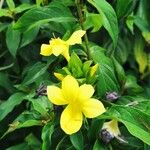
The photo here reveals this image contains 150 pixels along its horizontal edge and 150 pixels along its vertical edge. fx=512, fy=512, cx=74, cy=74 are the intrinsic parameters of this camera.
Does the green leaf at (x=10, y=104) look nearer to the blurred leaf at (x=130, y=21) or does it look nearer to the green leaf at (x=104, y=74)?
the green leaf at (x=104, y=74)

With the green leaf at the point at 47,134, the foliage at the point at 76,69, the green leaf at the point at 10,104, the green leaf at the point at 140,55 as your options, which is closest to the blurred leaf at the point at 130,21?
the foliage at the point at 76,69

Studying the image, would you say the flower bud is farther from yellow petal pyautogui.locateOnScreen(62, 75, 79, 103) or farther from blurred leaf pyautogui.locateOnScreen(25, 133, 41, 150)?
blurred leaf pyautogui.locateOnScreen(25, 133, 41, 150)

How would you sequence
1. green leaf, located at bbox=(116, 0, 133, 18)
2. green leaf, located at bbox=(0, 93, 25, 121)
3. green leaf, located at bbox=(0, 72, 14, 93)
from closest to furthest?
green leaf, located at bbox=(116, 0, 133, 18) → green leaf, located at bbox=(0, 93, 25, 121) → green leaf, located at bbox=(0, 72, 14, 93)

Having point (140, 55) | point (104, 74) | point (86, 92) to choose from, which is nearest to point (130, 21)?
point (140, 55)

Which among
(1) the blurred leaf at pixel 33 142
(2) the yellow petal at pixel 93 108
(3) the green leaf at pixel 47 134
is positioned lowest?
(1) the blurred leaf at pixel 33 142

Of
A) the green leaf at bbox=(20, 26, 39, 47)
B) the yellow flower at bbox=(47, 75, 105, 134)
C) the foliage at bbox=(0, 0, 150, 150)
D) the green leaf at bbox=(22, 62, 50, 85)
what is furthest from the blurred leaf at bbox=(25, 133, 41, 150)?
the yellow flower at bbox=(47, 75, 105, 134)

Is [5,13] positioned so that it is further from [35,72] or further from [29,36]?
[35,72]

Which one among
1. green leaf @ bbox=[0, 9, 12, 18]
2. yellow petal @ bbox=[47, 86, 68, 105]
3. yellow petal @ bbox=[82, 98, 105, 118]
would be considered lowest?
green leaf @ bbox=[0, 9, 12, 18]
